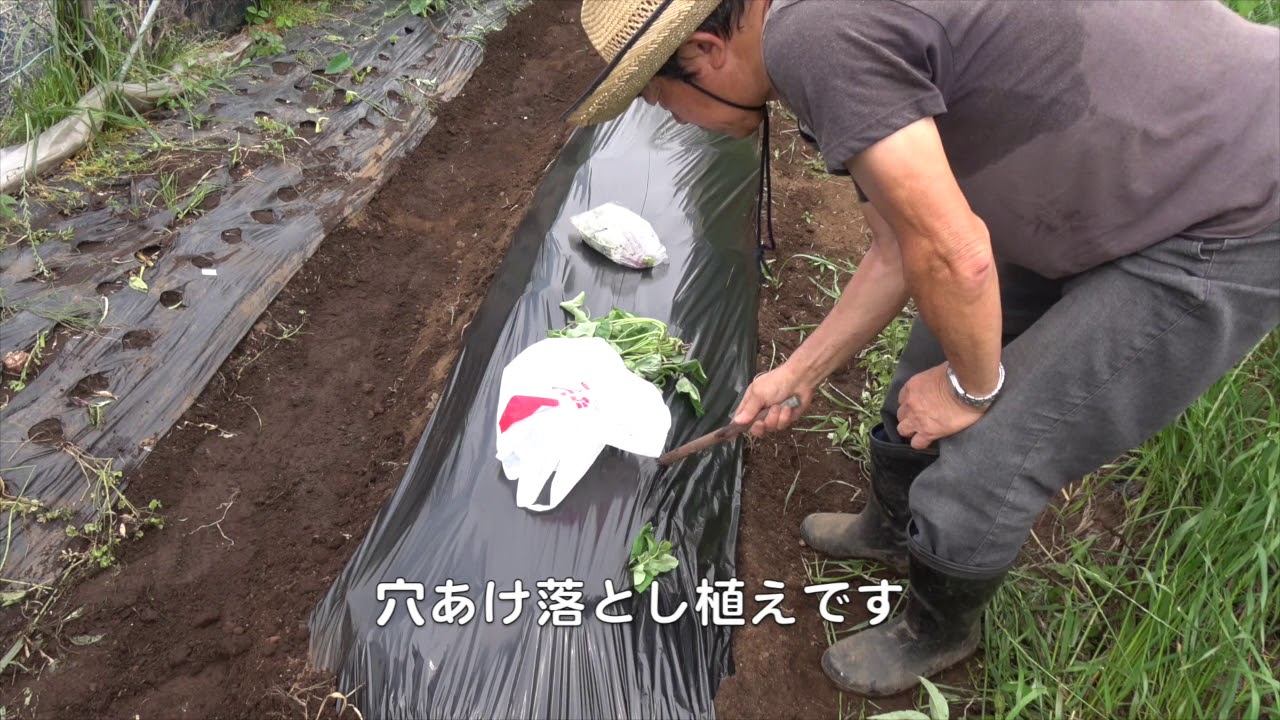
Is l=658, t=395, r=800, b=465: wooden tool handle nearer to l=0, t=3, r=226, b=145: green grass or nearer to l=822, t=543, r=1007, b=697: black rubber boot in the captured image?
l=822, t=543, r=1007, b=697: black rubber boot

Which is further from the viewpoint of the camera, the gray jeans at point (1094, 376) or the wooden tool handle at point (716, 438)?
the wooden tool handle at point (716, 438)

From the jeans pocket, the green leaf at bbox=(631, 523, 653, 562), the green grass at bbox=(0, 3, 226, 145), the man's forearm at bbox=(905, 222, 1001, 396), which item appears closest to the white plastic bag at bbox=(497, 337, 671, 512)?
the green leaf at bbox=(631, 523, 653, 562)

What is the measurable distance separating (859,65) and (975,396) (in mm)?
576

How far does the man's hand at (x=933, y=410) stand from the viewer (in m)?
1.32

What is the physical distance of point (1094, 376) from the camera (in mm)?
1225

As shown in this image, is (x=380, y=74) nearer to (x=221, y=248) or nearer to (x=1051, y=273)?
(x=221, y=248)

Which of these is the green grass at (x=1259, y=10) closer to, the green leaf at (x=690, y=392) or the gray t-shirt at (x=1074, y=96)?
the gray t-shirt at (x=1074, y=96)

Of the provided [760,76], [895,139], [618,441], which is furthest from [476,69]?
[895,139]

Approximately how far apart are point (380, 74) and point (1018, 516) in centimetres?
311

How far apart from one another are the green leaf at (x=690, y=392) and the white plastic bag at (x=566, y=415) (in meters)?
0.11

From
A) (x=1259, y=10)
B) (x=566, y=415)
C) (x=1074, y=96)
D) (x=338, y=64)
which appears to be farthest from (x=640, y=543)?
(x=338, y=64)

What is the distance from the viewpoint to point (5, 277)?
92.4 inches

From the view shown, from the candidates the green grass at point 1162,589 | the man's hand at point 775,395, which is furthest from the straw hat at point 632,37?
the green grass at point 1162,589

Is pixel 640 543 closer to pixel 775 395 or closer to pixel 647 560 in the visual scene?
pixel 647 560
